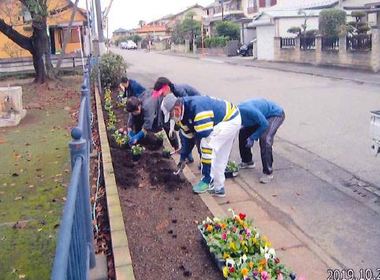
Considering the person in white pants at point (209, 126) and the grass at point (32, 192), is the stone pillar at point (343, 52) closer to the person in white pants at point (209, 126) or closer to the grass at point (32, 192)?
the grass at point (32, 192)

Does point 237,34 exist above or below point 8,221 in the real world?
above

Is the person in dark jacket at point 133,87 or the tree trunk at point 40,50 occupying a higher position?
the tree trunk at point 40,50

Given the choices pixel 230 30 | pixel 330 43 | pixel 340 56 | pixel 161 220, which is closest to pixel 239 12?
pixel 230 30

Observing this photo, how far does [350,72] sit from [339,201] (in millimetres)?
15985

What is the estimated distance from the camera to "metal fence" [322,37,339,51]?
A: 22.8 m

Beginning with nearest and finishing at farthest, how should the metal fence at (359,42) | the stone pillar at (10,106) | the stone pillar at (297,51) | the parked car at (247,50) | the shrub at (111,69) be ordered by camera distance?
the stone pillar at (10,106), the shrub at (111,69), the metal fence at (359,42), the stone pillar at (297,51), the parked car at (247,50)

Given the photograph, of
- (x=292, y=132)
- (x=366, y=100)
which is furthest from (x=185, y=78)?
(x=292, y=132)

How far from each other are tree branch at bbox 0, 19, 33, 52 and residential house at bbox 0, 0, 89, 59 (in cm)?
64

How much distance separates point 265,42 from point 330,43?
9.30 meters

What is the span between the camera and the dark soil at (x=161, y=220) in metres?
3.84

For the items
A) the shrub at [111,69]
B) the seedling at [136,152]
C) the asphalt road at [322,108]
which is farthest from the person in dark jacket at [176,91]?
the shrub at [111,69]

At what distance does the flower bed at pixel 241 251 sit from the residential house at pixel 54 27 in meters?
16.5

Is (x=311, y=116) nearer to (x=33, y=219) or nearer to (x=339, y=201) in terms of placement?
(x=339, y=201)

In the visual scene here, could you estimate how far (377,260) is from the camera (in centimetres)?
403
